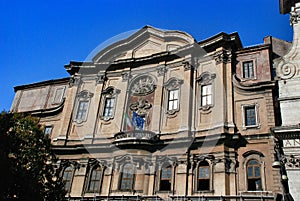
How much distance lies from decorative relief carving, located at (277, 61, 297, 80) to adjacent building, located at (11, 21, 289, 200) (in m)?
0.97

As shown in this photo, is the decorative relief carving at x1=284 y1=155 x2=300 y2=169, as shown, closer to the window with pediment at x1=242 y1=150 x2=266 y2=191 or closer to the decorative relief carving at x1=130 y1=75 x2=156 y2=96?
the window with pediment at x1=242 y1=150 x2=266 y2=191

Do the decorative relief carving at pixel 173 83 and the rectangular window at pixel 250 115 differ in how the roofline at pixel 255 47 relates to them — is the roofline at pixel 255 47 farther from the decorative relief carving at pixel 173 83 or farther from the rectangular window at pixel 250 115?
the decorative relief carving at pixel 173 83

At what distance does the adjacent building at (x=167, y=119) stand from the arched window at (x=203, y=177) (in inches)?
2.4

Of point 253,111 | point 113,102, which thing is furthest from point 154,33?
point 253,111

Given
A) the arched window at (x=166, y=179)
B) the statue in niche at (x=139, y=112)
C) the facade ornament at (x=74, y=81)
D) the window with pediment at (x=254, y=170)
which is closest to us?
the window with pediment at (x=254, y=170)

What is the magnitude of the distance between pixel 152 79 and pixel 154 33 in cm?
462

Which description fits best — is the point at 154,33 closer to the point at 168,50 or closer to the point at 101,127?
the point at 168,50

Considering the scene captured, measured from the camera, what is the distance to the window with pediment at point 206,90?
67.1 feet

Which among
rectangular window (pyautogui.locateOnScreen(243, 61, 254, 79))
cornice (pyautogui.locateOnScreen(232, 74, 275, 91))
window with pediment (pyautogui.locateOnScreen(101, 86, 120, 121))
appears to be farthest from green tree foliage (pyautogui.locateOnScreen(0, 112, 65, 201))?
rectangular window (pyautogui.locateOnScreen(243, 61, 254, 79))

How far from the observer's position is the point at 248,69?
67.4 ft

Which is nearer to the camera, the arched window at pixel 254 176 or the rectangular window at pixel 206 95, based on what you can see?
the arched window at pixel 254 176

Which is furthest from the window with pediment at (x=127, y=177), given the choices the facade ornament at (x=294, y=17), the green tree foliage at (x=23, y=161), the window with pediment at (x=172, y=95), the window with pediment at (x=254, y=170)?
the facade ornament at (x=294, y=17)

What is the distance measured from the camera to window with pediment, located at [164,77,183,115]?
21.6 m

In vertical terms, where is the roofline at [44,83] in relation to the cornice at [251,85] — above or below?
above
